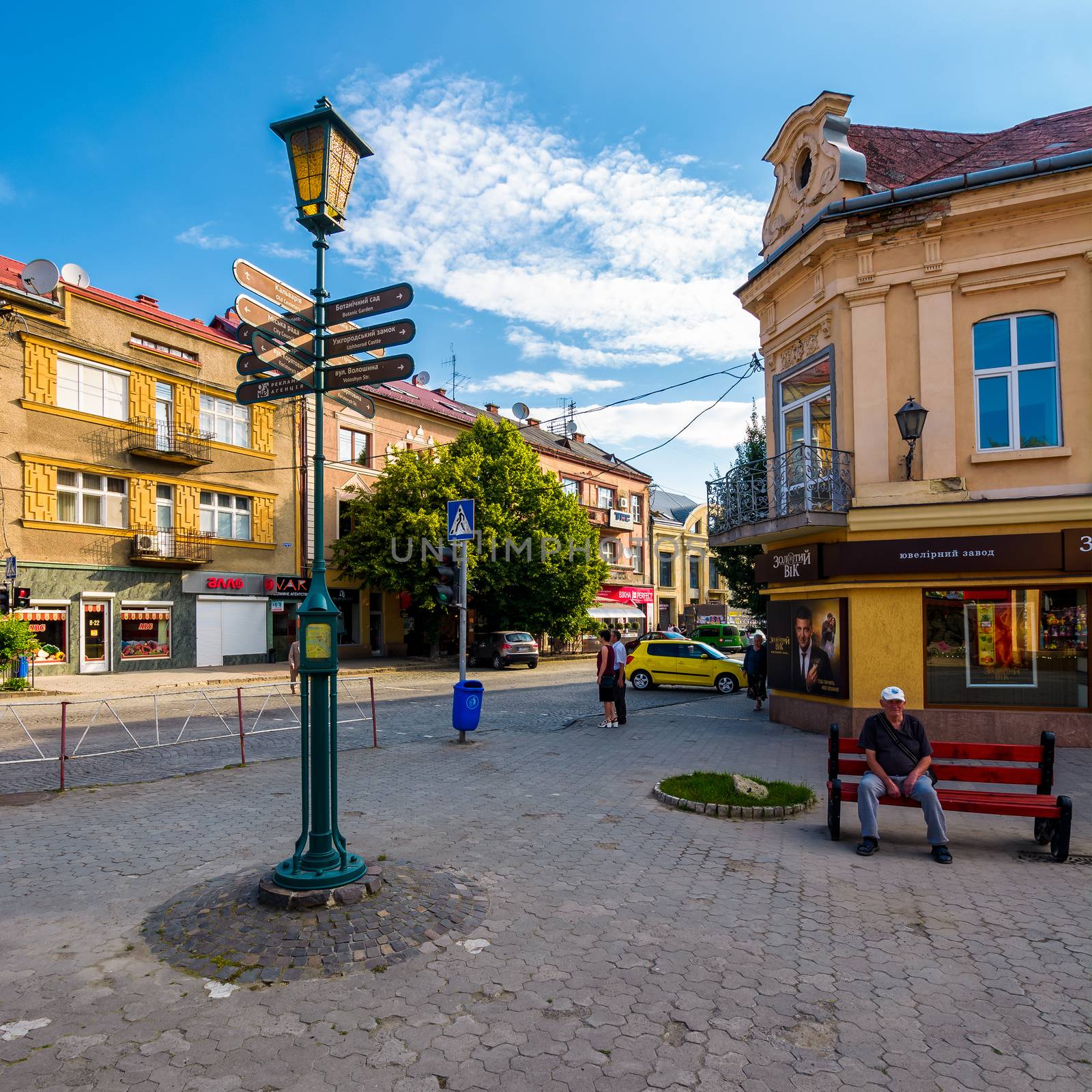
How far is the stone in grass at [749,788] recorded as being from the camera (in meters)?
8.07

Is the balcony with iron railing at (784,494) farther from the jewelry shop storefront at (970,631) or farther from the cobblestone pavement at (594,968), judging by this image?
the cobblestone pavement at (594,968)

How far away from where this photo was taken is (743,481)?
1401 centimetres

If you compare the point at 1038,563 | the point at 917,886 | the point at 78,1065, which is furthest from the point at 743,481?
the point at 78,1065

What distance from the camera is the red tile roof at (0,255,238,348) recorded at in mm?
24078

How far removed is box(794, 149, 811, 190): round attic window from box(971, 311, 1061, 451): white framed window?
13.6 feet

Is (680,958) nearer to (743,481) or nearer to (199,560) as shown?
(743,481)

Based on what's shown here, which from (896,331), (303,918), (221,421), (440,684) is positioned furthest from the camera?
(221,421)

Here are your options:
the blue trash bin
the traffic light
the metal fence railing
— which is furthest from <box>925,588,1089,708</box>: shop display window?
the metal fence railing

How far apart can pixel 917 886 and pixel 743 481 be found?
29.6 ft

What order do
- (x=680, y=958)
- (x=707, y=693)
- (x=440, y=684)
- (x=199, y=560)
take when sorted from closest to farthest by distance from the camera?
(x=680, y=958), (x=707, y=693), (x=440, y=684), (x=199, y=560)

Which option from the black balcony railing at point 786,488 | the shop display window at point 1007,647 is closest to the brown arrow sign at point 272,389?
the black balcony railing at point 786,488

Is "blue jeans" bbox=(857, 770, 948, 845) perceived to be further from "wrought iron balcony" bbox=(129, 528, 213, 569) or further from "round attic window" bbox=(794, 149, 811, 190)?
"wrought iron balcony" bbox=(129, 528, 213, 569)

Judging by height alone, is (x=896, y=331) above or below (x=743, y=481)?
above

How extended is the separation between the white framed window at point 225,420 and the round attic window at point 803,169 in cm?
2107
